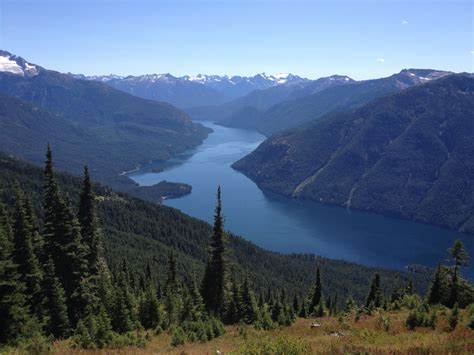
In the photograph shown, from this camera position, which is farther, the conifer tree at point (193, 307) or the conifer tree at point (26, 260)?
the conifer tree at point (193, 307)

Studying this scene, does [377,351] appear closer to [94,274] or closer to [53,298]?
[53,298]

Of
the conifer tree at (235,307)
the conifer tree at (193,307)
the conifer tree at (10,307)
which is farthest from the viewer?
the conifer tree at (235,307)

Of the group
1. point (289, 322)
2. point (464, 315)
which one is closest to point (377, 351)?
point (464, 315)

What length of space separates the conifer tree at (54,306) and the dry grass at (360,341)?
6.52 metres

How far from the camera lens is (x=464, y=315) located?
94.2 feet

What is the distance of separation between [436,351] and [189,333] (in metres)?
19.3

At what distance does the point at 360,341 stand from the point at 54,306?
84.2 feet

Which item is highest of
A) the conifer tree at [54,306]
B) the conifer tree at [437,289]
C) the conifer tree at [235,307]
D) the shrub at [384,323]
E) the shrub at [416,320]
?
the shrub at [416,320]

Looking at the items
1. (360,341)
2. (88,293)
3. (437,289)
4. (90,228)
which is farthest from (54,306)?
(437,289)

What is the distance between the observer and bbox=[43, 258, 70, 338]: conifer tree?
3619 centimetres

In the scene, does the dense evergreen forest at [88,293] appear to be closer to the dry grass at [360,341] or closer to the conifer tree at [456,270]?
the conifer tree at [456,270]

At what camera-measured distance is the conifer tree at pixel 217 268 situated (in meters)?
52.2

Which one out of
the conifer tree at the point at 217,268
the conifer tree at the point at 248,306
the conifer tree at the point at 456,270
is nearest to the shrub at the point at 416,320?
the conifer tree at the point at 456,270

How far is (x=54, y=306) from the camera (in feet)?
119
